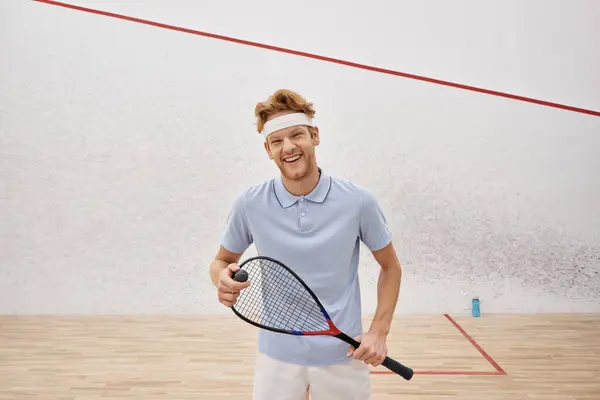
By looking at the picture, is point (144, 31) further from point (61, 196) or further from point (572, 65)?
point (572, 65)

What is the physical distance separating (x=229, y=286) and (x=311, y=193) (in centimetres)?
23

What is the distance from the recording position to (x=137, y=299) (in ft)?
11.3

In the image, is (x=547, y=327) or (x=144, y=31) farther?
(x=144, y=31)

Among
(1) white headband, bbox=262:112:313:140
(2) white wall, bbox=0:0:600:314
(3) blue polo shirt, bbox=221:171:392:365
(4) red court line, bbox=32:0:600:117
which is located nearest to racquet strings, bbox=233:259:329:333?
(3) blue polo shirt, bbox=221:171:392:365

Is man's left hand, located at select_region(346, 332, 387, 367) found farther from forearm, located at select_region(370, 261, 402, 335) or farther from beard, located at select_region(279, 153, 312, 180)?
beard, located at select_region(279, 153, 312, 180)

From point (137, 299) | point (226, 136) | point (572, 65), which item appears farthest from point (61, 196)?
point (572, 65)

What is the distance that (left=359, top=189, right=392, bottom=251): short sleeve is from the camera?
109cm

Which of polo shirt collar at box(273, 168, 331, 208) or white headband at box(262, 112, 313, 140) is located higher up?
white headband at box(262, 112, 313, 140)

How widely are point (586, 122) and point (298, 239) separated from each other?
291 centimetres

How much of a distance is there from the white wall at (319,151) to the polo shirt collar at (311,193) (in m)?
2.33

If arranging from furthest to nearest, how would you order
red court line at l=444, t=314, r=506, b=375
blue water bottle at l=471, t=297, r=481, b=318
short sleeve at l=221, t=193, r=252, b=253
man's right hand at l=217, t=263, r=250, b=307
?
blue water bottle at l=471, t=297, r=481, b=318 → red court line at l=444, t=314, r=506, b=375 → short sleeve at l=221, t=193, r=252, b=253 → man's right hand at l=217, t=263, r=250, b=307

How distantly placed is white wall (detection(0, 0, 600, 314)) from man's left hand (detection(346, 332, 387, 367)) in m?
2.38

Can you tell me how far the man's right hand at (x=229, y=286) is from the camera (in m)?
1.00

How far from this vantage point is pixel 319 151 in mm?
3428
